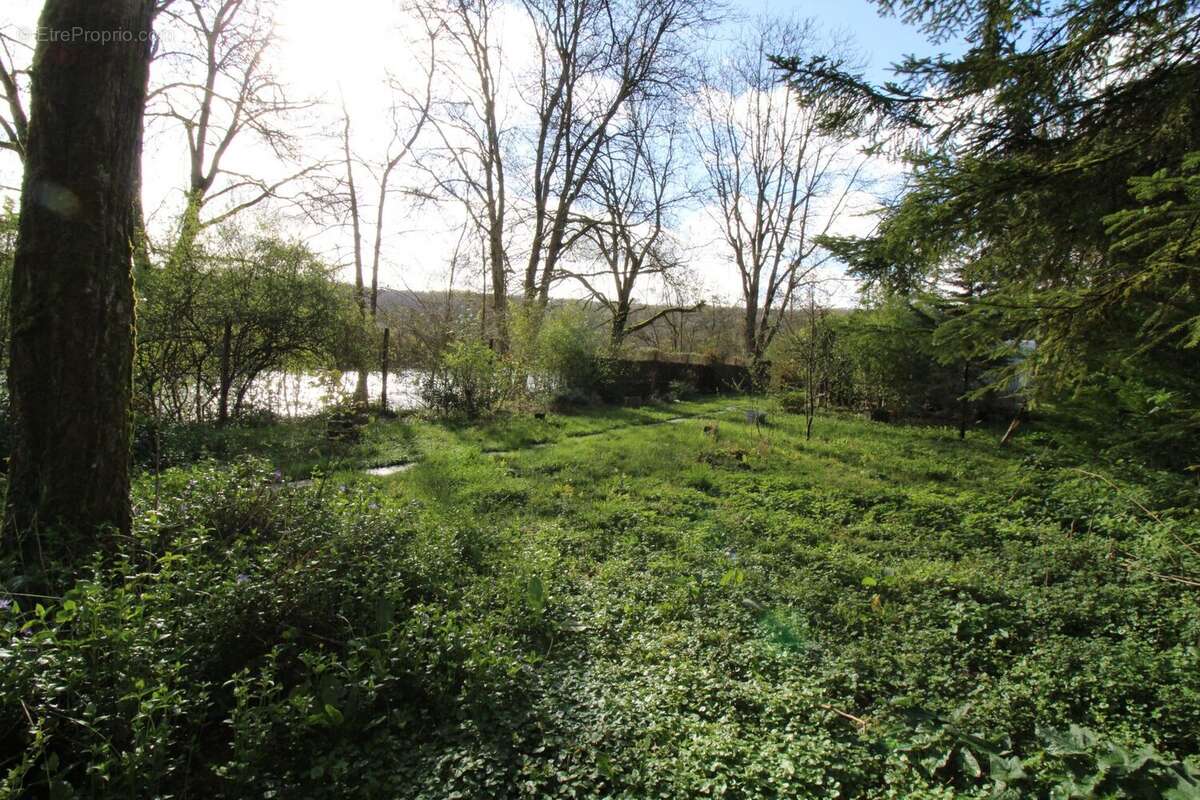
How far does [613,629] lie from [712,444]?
218 inches

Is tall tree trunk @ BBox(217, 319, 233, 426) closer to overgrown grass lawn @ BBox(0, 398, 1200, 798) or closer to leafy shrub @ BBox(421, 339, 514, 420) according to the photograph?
leafy shrub @ BBox(421, 339, 514, 420)

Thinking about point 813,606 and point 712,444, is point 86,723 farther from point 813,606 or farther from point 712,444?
point 712,444

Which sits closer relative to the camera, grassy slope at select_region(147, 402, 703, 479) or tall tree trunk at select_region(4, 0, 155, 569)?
tall tree trunk at select_region(4, 0, 155, 569)

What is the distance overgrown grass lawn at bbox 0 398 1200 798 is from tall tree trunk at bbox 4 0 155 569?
0.50 meters

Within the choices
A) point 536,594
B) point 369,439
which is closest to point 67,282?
point 536,594

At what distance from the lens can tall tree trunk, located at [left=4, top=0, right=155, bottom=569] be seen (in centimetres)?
283

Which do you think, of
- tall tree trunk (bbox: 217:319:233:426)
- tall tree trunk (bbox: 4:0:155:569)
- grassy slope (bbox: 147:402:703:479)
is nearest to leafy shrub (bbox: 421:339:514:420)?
grassy slope (bbox: 147:402:703:479)

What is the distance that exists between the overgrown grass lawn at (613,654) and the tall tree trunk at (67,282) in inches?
19.7

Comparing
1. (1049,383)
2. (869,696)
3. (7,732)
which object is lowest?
(869,696)

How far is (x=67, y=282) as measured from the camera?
286 centimetres

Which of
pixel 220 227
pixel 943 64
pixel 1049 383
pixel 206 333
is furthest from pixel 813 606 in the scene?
pixel 220 227

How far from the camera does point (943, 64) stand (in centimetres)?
407

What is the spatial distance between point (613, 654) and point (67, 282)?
336 centimetres

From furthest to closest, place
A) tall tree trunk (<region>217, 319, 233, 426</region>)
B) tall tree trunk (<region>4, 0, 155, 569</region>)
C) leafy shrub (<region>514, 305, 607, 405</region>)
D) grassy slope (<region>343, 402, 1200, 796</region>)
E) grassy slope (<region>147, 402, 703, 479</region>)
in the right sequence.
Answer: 1. leafy shrub (<region>514, 305, 607, 405</region>)
2. tall tree trunk (<region>217, 319, 233, 426</region>)
3. grassy slope (<region>147, 402, 703, 479</region>)
4. tall tree trunk (<region>4, 0, 155, 569</region>)
5. grassy slope (<region>343, 402, 1200, 796</region>)
